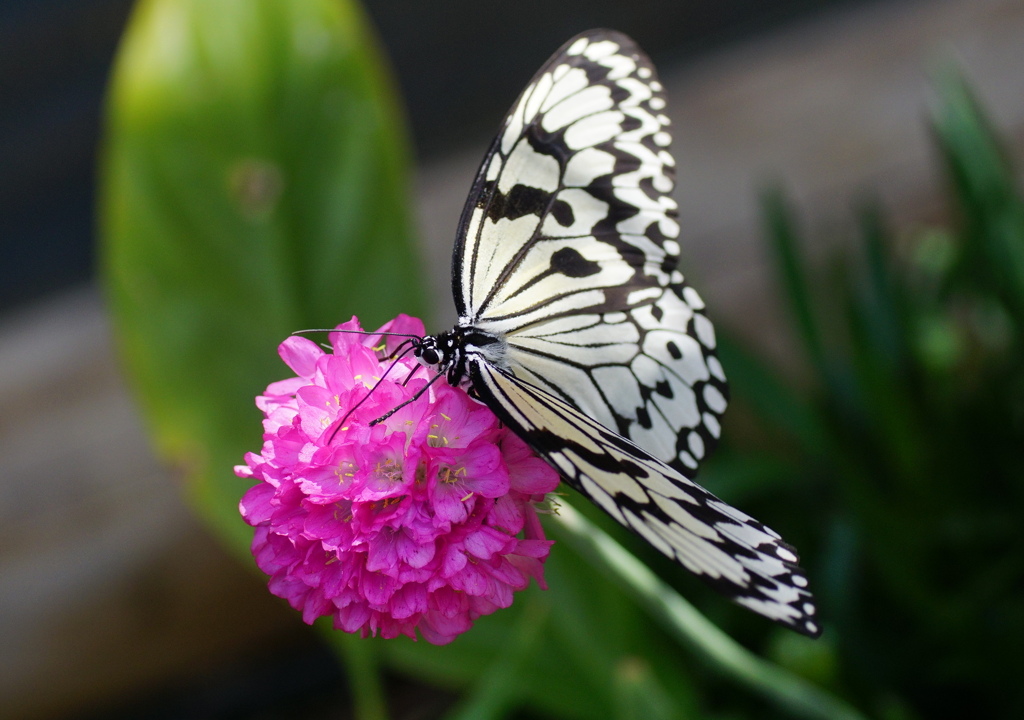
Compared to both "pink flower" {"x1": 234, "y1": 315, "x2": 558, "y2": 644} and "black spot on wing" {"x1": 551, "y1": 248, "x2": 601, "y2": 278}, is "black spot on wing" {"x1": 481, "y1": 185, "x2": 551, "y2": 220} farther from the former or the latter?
"pink flower" {"x1": 234, "y1": 315, "x2": 558, "y2": 644}

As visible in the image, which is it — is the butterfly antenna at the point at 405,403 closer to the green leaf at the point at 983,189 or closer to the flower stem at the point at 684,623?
the flower stem at the point at 684,623

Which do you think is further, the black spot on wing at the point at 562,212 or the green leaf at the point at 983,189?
the green leaf at the point at 983,189

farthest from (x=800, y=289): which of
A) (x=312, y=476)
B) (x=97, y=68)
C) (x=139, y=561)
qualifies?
(x=97, y=68)

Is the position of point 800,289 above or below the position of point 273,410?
below

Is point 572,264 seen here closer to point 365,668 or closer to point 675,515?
point 675,515

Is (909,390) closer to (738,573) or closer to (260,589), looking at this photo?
(738,573)

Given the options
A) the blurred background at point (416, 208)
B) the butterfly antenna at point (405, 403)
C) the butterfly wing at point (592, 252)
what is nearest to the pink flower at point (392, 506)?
the butterfly antenna at point (405, 403)
